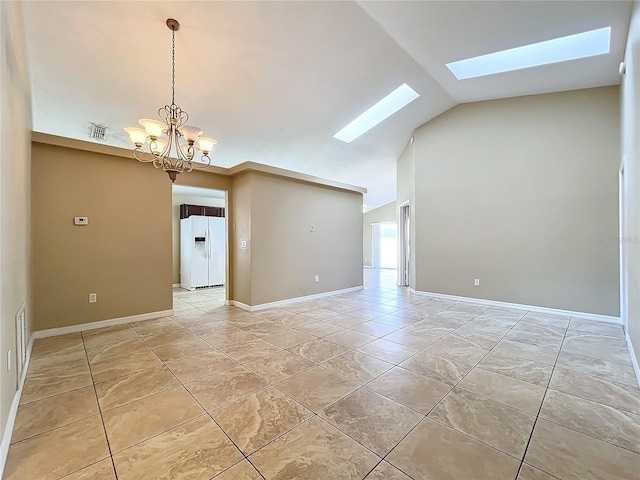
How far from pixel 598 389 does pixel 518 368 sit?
527 mm

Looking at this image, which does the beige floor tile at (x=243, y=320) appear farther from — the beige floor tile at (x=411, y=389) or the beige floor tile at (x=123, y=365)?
the beige floor tile at (x=411, y=389)

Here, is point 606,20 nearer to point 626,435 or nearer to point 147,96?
point 626,435

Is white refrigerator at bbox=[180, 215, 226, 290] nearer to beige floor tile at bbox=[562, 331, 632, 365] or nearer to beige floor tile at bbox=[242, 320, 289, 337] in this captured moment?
beige floor tile at bbox=[242, 320, 289, 337]

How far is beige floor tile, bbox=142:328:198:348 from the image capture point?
329cm

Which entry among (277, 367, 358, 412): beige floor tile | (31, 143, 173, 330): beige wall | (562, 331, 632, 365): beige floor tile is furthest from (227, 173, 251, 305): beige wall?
(562, 331, 632, 365): beige floor tile

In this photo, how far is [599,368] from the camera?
2.59 meters

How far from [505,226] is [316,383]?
445 centimetres

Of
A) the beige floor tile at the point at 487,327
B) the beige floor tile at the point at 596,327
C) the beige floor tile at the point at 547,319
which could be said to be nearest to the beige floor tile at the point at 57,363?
the beige floor tile at the point at 487,327

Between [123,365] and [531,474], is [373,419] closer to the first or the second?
[531,474]

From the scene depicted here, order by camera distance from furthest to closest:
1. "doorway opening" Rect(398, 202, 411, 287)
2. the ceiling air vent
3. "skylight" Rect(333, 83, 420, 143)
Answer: "doorway opening" Rect(398, 202, 411, 287) < "skylight" Rect(333, 83, 420, 143) < the ceiling air vent

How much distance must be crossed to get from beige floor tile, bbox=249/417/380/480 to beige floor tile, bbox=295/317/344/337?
185 centimetres

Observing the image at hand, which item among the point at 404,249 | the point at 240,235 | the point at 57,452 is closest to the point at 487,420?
the point at 57,452

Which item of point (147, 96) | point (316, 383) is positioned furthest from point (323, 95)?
point (316, 383)

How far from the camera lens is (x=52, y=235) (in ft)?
11.7
